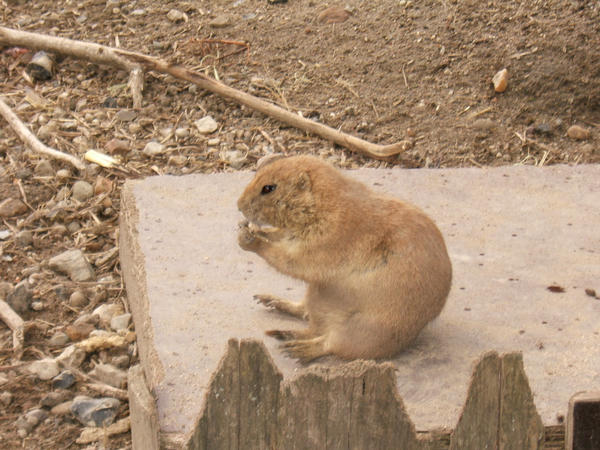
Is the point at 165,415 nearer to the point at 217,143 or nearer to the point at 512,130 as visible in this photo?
the point at 217,143

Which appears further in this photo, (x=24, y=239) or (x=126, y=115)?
(x=126, y=115)

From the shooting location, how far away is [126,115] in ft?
22.1

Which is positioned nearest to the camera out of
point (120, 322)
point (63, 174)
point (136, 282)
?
point (136, 282)

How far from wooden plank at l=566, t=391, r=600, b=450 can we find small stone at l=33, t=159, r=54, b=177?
4.20m

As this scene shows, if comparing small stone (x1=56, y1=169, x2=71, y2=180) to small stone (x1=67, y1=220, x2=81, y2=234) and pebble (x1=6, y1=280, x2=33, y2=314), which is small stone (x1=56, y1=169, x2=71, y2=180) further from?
pebble (x1=6, y1=280, x2=33, y2=314)

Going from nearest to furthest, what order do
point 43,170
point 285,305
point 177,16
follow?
point 285,305 < point 43,170 < point 177,16

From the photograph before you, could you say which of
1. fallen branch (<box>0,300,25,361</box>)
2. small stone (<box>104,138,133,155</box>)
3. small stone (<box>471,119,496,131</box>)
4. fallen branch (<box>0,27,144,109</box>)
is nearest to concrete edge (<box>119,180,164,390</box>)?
fallen branch (<box>0,300,25,361</box>)

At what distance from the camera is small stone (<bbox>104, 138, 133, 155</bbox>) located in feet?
20.7

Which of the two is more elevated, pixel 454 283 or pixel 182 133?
pixel 454 283

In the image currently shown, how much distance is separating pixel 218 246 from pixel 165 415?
4.84 ft

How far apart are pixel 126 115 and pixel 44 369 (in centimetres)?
270

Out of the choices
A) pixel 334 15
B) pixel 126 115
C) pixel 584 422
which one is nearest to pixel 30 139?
pixel 126 115

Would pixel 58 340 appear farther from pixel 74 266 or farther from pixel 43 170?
pixel 43 170

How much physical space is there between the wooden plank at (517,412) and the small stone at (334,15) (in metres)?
5.16
